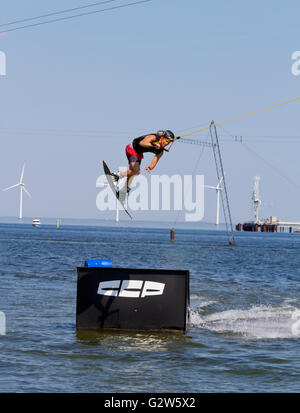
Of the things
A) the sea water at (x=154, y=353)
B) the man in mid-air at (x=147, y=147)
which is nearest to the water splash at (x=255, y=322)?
the sea water at (x=154, y=353)

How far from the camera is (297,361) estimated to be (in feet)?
43.8

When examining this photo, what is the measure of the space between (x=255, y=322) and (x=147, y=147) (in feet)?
25.6

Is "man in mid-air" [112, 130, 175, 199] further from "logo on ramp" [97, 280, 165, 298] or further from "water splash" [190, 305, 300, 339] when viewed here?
"water splash" [190, 305, 300, 339]

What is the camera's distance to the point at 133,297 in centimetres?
1429

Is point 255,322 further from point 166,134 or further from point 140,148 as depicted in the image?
point 166,134

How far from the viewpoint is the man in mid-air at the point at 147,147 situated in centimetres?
1350

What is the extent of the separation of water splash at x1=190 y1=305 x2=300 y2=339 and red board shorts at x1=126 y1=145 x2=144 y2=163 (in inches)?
221

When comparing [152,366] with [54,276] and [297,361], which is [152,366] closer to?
[297,361]

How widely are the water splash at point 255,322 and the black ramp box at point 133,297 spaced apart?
3.08m

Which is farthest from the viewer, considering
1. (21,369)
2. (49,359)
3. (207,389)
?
(49,359)

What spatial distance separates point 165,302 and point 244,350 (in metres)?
2.09

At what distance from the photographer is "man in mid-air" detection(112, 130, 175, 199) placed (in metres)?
13.5
